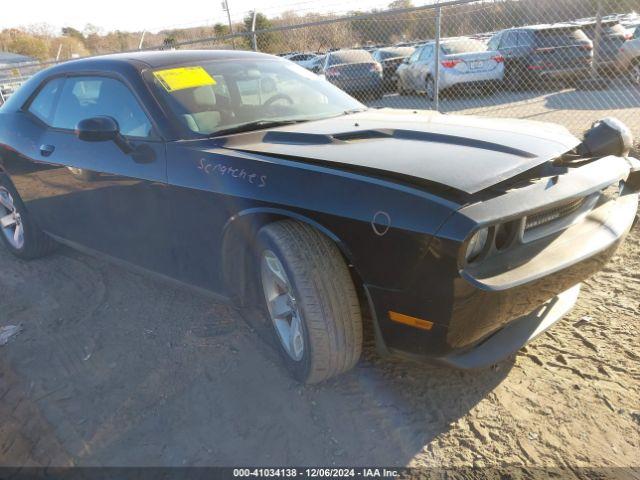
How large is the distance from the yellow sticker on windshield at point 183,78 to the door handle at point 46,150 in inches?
41.7

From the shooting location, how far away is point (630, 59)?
1032 cm

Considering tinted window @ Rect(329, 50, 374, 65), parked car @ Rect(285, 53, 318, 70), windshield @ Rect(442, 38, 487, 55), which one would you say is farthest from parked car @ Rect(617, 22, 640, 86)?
parked car @ Rect(285, 53, 318, 70)

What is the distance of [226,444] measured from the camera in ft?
7.00

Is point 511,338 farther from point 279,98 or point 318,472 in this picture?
point 279,98

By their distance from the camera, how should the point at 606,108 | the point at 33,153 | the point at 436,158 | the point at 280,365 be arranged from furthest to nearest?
the point at 606,108 < the point at 33,153 < the point at 280,365 < the point at 436,158

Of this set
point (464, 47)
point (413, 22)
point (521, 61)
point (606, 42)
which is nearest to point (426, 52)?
point (413, 22)

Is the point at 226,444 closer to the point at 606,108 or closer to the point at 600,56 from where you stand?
the point at 606,108

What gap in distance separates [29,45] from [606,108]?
55321 millimetres

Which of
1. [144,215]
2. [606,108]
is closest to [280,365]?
[144,215]

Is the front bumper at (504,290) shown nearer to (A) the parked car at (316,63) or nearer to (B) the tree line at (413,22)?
(B) the tree line at (413,22)

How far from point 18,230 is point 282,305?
3.00m

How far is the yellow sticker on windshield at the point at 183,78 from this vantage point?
9.41 ft

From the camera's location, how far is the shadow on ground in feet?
6.91

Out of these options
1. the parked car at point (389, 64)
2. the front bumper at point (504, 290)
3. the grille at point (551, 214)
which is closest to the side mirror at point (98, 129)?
the front bumper at point (504, 290)
